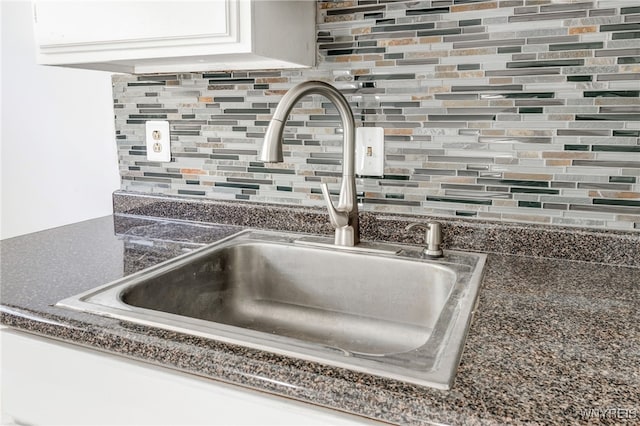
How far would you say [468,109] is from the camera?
110 cm

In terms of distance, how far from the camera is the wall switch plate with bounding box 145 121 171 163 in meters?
1.43

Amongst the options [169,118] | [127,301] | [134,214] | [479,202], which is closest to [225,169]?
[169,118]

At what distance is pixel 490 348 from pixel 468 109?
0.62m

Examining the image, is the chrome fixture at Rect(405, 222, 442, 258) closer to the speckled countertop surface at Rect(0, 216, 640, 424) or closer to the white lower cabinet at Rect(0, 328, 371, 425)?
the speckled countertop surface at Rect(0, 216, 640, 424)

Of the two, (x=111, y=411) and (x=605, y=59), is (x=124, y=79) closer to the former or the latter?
(x=111, y=411)

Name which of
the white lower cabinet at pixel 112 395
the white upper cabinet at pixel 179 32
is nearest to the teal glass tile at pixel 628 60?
the white upper cabinet at pixel 179 32

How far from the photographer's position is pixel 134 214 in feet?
4.86

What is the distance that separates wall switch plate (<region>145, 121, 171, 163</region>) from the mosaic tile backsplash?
0.54 feet

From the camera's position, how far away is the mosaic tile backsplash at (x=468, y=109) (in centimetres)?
101

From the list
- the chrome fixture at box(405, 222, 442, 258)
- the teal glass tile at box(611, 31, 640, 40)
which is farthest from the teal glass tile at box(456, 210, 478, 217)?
the teal glass tile at box(611, 31, 640, 40)

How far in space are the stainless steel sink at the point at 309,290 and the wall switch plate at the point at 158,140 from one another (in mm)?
386

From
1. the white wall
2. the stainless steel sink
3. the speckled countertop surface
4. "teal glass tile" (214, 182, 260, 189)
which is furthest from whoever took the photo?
the white wall

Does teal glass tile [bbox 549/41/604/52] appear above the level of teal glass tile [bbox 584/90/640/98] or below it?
above

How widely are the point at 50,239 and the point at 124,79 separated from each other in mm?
527
